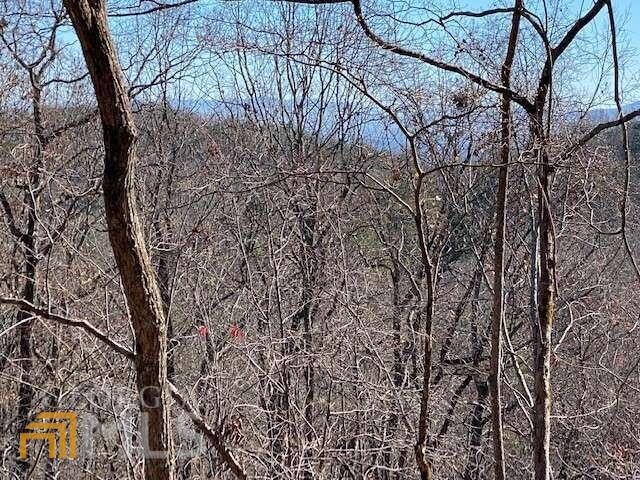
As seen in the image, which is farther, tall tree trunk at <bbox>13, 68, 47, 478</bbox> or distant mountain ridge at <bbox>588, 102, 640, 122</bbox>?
tall tree trunk at <bbox>13, 68, 47, 478</bbox>

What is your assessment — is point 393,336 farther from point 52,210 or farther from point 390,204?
point 52,210

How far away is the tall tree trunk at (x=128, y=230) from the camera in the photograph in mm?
2086

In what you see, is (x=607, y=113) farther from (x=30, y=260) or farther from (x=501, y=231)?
(x=30, y=260)

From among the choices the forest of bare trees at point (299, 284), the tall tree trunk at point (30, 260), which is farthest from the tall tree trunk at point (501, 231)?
the tall tree trunk at point (30, 260)

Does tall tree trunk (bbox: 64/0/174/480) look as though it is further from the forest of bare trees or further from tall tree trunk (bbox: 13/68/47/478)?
tall tree trunk (bbox: 13/68/47/478)

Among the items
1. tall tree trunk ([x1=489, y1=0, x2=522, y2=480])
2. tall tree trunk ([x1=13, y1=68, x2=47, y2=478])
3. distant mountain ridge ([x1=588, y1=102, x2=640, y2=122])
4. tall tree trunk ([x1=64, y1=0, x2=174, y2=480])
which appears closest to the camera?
tall tree trunk ([x1=64, y1=0, x2=174, y2=480])

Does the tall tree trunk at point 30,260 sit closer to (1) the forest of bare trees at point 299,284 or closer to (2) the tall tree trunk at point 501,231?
(1) the forest of bare trees at point 299,284

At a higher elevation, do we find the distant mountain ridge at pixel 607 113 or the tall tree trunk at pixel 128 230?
the distant mountain ridge at pixel 607 113

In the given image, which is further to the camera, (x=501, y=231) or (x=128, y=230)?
(x=501, y=231)

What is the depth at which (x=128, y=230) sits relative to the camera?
2.25 meters

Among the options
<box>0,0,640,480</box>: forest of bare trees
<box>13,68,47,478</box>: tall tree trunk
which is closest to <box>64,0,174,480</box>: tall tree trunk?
<box>0,0,640,480</box>: forest of bare trees

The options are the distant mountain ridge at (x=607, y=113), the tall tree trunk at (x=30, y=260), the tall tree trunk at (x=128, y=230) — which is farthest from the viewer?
the tall tree trunk at (x=30, y=260)

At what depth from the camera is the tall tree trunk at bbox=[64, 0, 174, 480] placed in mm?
2086

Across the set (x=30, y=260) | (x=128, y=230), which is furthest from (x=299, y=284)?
(x=128, y=230)
